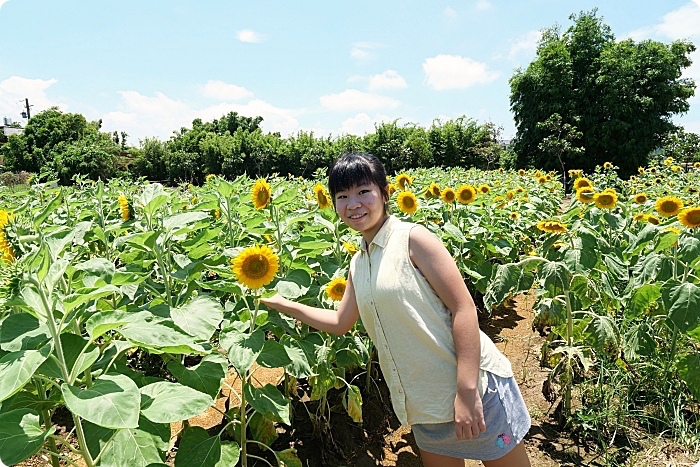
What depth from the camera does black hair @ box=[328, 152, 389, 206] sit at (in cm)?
166

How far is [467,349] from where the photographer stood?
1503 mm

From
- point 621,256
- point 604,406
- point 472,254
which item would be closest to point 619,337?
point 604,406

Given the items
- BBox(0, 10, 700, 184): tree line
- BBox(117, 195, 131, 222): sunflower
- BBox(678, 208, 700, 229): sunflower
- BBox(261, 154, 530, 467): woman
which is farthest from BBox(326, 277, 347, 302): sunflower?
BBox(0, 10, 700, 184): tree line

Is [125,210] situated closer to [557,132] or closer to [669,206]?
[669,206]

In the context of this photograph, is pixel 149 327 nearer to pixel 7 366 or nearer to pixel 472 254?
pixel 7 366

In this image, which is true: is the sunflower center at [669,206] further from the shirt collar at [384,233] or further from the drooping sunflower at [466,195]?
the shirt collar at [384,233]

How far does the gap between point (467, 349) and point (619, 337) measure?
1.50 metres

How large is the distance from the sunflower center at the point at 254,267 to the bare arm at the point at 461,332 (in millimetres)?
525

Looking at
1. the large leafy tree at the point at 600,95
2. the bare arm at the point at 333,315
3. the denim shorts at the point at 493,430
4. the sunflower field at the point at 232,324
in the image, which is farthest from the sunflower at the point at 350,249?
the large leafy tree at the point at 600,95

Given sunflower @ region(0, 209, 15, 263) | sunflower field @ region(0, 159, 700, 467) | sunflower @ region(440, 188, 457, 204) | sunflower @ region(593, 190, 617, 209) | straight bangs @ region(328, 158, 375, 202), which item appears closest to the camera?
sunflower field @ region(0, 159, 700, 467)

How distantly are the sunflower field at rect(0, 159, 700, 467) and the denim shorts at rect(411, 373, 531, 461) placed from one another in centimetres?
52

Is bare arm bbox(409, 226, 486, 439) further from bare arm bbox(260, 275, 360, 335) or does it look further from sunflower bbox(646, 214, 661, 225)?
sunflower bbox(646, 214, 661, 225)

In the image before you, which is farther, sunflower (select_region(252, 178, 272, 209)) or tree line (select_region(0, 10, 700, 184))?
tree line (select_region(0, 10, 700, 184))

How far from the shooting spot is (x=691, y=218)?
2.36 m
